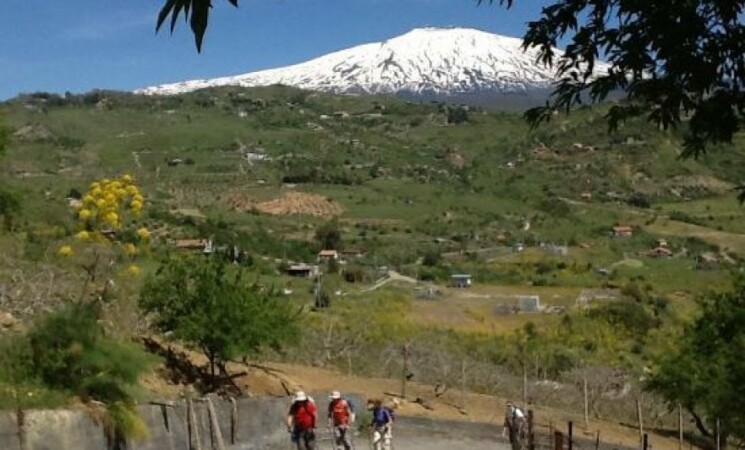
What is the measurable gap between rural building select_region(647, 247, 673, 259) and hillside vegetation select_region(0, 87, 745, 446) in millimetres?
456

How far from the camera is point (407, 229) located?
112938 millimetres

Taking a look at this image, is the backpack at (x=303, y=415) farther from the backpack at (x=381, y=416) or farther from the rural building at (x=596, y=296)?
the rural building at (x=596, y=296)

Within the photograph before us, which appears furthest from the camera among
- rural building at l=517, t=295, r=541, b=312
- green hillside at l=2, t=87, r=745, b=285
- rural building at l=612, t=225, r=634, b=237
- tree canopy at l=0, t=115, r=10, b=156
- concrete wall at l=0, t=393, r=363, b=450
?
rural building at l=612, t=225, r=634, b=237

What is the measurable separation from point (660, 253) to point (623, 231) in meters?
11.4

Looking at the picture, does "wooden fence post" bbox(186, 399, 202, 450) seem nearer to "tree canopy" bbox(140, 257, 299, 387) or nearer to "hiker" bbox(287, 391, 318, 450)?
"hiker" bbox(287, 391, 318, 450)

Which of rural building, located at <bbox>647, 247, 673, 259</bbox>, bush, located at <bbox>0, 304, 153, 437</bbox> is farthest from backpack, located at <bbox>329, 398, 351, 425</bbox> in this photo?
rural building, located at <bbox>647, 247, 673, 259</bbox>

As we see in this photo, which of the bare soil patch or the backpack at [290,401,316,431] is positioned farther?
the bare soil patch

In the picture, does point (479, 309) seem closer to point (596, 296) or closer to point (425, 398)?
point (596, 296)

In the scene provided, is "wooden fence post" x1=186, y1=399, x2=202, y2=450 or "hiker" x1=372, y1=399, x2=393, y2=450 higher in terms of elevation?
"wooden fence post" x1=186, y1=399, x2=202, y2=450

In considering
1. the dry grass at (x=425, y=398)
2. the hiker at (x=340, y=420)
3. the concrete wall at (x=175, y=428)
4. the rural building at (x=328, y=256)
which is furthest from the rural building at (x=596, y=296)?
the hiker at (x=340, y=420)

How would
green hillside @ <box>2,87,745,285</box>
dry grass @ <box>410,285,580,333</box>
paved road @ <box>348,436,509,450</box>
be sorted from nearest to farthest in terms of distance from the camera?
paved road @ <box>348,436,509,450</box>
dry grass @ <box>410,285,580,333</box>
green hillside @ <box>2,87,745,285</box>

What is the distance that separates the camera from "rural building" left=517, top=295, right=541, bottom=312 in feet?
210

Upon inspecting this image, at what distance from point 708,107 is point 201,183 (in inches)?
4890

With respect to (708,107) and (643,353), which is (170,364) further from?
(643,353)
